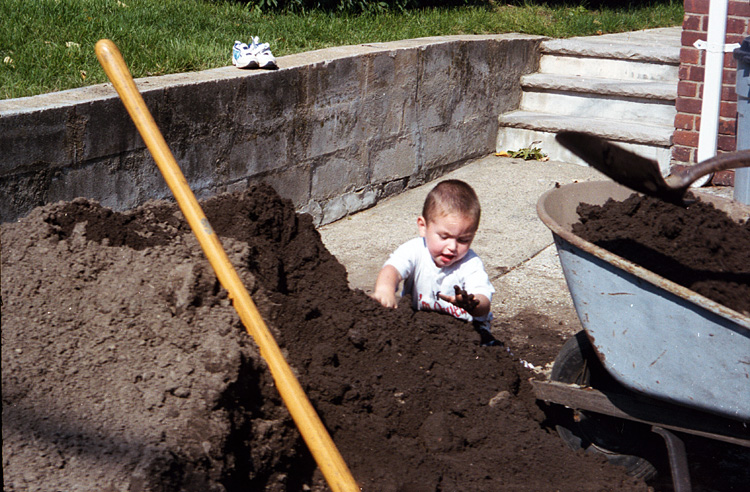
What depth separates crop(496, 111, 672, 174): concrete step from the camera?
6.42m

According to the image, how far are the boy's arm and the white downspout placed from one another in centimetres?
325

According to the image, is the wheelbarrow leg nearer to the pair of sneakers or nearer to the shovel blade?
the shovel blade

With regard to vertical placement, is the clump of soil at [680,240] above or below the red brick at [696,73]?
below

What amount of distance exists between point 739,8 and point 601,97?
5.04ft

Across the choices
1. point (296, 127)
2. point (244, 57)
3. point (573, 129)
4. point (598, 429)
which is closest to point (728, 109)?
point (573, 129)

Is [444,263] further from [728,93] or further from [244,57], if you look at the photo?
[728,93]

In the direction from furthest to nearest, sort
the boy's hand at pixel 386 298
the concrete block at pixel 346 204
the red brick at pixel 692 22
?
1. the red brick at pixel 692 22
2. the concrete block at pixel 346 204
3. the boy's hand at pixel 386 298

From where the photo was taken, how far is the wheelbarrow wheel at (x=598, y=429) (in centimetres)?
290

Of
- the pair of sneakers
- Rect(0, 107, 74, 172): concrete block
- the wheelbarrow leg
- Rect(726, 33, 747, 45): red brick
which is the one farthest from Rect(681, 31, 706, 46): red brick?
Rect(0, 107, 74, 172): concrete block

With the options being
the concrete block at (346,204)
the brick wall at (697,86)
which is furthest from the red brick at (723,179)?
the concrete block at (346,204)

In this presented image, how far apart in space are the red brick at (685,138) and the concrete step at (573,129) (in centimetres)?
10

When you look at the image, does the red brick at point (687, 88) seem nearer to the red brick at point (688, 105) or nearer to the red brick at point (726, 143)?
the red brick at point (688, 105)

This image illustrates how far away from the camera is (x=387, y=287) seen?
322 cm

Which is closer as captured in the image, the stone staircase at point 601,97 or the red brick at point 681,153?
the red brick at point 681,153
